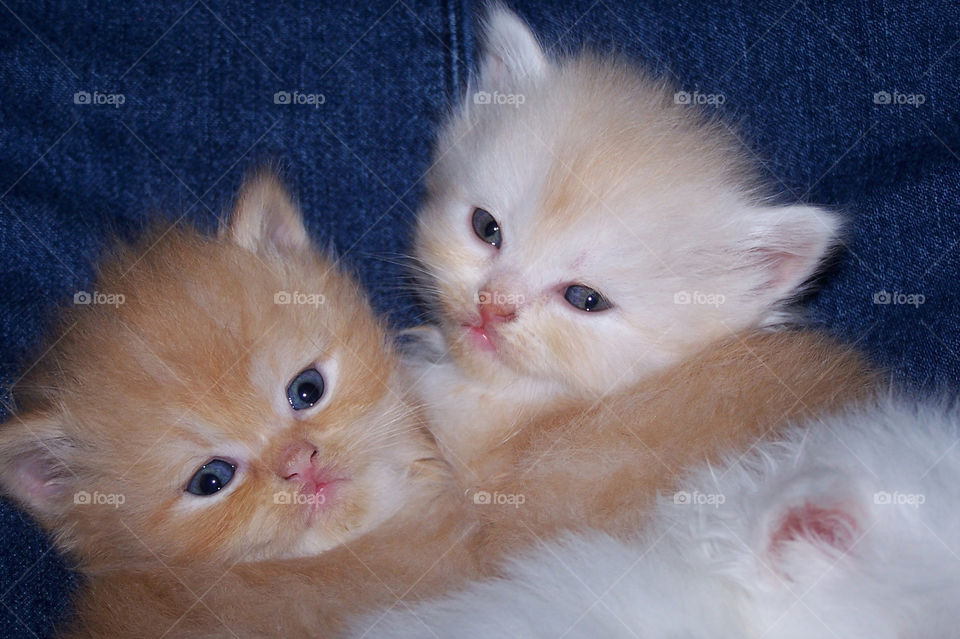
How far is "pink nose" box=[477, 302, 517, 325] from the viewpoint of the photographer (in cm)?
163

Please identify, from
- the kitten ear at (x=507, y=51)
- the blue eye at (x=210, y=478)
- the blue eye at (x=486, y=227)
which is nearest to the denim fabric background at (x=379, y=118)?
the kitten ear at (x=507, y=51)

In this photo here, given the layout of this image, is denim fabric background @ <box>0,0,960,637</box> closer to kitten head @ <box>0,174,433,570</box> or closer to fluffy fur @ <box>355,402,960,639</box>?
kitten head @ <box>0,174,433,570</box>

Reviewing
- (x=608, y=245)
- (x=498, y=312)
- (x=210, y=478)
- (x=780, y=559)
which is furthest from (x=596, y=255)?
(x=210, y=478)

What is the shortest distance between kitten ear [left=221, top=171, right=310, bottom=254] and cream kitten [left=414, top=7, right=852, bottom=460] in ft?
1.03

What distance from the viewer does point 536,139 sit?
1.77 m

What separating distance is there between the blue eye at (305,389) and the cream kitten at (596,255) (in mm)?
278

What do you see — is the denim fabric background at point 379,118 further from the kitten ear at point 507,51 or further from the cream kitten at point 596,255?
the cream kitten at point 596,255

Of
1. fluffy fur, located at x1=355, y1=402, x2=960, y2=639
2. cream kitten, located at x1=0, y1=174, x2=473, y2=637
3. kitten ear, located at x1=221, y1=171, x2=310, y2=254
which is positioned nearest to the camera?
fluffy fur, located at x1=355, y1=402, x2=960, y2=639

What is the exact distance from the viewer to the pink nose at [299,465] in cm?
146

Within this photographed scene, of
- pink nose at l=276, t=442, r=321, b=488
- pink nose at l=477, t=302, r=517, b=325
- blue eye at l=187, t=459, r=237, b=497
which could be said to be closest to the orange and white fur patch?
pink nose at l=477, t=302, r=517, b=325

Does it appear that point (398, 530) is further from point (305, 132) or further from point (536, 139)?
point (305, 132)

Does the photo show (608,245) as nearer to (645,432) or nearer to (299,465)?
(645,432)

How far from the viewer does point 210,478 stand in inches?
59.0

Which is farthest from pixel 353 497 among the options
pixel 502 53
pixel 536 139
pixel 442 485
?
pixel 502 53
